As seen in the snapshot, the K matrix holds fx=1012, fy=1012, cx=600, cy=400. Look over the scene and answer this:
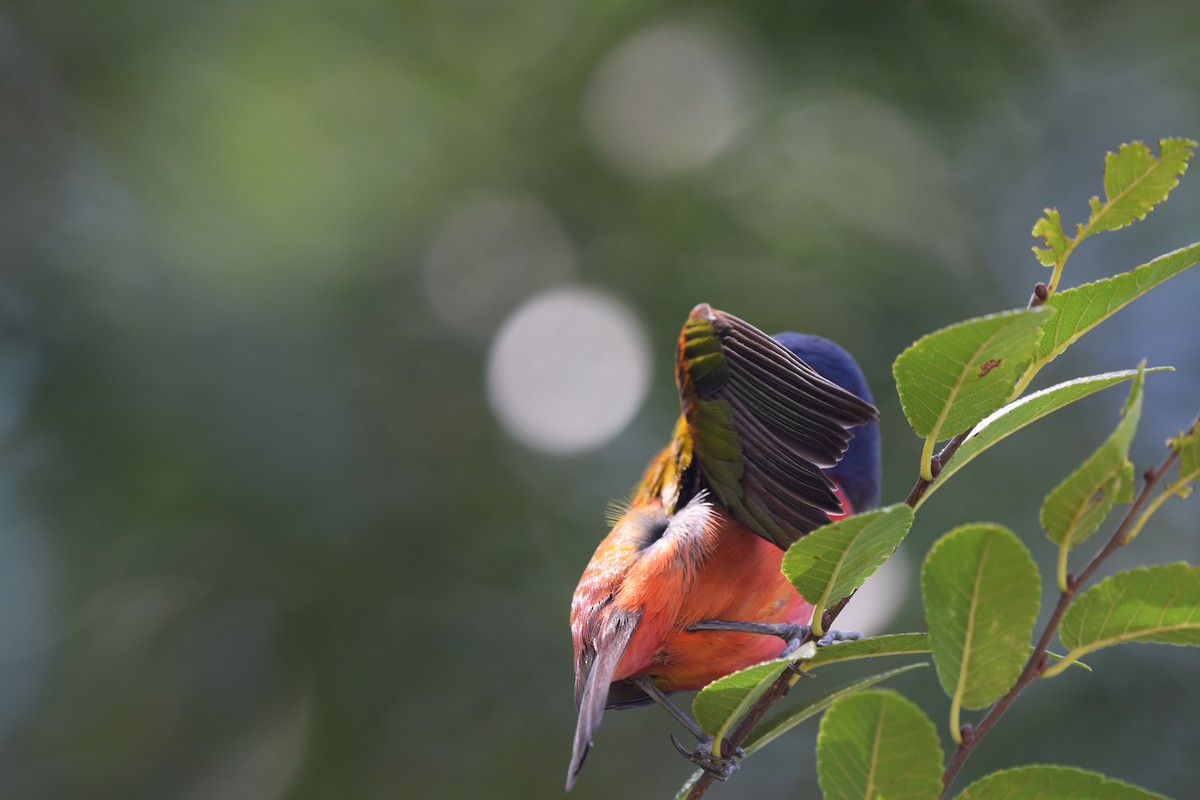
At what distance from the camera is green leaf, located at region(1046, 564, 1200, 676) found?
1.10 m

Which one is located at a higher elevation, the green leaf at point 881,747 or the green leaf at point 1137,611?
the green leaf at point 1137,611

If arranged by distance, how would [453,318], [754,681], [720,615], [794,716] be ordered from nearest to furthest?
1. [754,681]
2. [794,716]
3. [720,615]
4. [453,318]

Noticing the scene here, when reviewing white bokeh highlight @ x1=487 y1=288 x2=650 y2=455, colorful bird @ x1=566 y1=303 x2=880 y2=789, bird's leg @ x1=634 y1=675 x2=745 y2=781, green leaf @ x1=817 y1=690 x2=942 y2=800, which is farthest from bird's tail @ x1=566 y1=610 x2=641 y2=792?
white bokeh highlight @ x1=487 y1=288 x2=650 y2=455

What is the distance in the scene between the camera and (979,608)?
108 cm

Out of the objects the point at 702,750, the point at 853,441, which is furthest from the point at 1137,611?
the point at 853,441

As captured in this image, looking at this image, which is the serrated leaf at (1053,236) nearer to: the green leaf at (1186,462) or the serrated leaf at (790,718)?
the green leaf at (1186,462)

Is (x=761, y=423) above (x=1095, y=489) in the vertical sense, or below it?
below

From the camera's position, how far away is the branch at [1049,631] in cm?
108

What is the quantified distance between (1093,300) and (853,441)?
221 centimetres

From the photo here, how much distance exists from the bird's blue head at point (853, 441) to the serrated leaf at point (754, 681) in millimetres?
2071

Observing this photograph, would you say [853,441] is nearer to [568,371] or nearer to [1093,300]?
[1093,300]

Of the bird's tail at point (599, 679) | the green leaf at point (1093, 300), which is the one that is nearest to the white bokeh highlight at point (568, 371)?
the bird's tail at point (599, 679)

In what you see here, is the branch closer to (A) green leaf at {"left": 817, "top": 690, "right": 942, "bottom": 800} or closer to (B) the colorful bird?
(A) green leaf at {"left": 817, "top": 690, "right": 942, "bottom": 800}

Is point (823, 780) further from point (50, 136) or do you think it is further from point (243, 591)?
point (50, 136)
